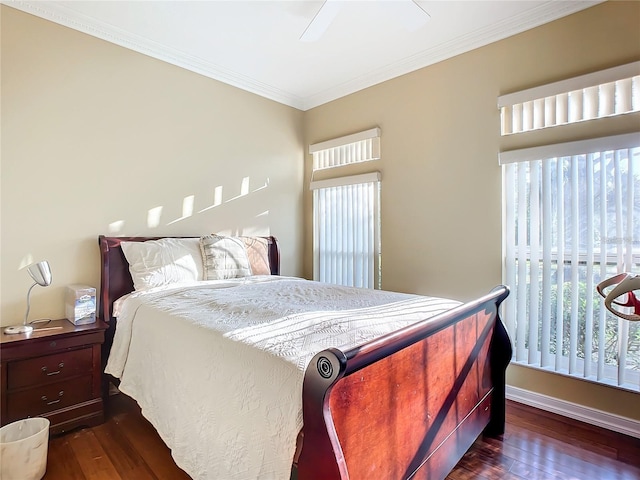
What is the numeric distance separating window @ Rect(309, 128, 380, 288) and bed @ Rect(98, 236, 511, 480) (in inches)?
52.1

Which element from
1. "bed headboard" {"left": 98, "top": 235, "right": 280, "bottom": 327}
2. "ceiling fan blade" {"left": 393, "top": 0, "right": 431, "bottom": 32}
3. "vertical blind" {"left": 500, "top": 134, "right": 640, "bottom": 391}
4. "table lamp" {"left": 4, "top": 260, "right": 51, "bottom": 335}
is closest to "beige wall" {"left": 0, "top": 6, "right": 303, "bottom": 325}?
"bed headboard" {"left": 98, "top": 235, "right": 280, "bottom": 327}

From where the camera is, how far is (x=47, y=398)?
2.00 metres

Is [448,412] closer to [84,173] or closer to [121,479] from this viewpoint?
[121,479]

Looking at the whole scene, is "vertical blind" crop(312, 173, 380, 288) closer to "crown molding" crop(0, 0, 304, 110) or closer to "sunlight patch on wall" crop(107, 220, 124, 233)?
"crown molding" crop(0, 0, 304, 110)

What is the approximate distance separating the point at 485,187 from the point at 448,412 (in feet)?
5.80

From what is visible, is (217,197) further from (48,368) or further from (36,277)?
(48,368)

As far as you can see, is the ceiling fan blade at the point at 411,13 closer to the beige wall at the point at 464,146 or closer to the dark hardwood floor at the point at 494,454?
the beige wall at the point at 464,146

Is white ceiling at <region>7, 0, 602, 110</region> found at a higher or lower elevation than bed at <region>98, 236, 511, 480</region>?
higher

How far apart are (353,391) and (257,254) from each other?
231 cm

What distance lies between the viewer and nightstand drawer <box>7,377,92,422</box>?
190 centimetres

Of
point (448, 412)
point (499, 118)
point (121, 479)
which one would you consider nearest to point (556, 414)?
point (448, 412)

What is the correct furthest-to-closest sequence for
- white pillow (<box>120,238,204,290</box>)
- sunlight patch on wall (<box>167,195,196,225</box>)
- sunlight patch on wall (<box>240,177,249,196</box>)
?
sunlight patch on wall (<box>240,177,249,196</box>), sunlight patch on wall (<box>167,195,196,225</box>), white pillow (<box>120,238,204,290</box>)

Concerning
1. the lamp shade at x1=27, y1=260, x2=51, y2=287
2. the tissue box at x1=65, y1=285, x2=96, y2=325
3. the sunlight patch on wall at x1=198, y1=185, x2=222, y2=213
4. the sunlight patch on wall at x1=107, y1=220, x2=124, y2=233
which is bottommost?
the tissue box at x1=65, y1=285, x2=96, y2=325

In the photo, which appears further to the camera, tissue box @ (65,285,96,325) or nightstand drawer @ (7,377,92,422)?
tissue box @ (65,285,96,325)
